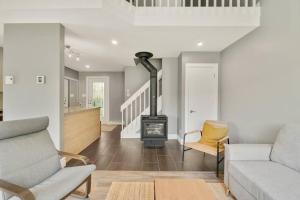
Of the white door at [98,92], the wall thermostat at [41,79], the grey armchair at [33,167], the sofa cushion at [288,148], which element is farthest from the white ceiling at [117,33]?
the white door at [98,92]

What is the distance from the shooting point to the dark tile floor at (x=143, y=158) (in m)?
3.01

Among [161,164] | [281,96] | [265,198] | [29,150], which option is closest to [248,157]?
[265,198]

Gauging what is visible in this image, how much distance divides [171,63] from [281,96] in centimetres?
306

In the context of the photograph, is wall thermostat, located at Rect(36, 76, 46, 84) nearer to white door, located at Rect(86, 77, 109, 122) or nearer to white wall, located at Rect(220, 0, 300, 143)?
white wall, located at Rect(220, 0, 300, 143)

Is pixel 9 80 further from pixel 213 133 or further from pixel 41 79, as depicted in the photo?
pixel 213 133

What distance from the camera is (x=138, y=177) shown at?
2.60m

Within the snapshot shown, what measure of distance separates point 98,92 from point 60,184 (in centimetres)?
670

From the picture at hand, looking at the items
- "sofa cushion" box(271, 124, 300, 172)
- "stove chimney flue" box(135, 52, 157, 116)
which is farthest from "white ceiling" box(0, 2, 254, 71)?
"sofa cushion" box(271, 124, 300, 172)

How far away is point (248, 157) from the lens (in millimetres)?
2123

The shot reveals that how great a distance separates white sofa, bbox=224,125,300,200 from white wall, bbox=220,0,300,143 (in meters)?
0.50

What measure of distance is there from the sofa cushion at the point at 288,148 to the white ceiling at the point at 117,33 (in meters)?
1.94

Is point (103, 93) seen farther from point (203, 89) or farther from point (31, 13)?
point (31, 13)

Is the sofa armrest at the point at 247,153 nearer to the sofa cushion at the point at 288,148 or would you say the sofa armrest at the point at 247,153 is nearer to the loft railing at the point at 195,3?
the sofa cushion at the point at 288,148

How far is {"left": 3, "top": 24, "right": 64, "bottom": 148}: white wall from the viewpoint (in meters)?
2.89
